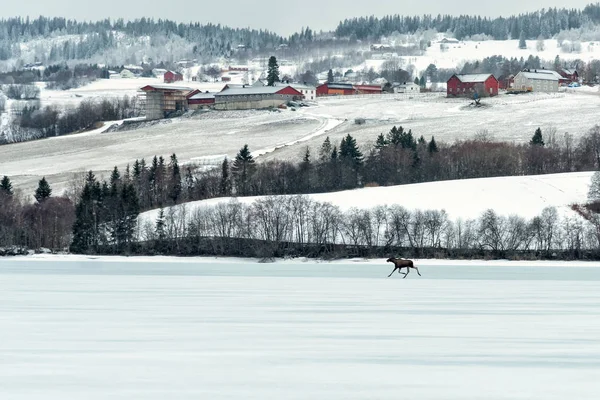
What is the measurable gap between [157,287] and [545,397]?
18.1 m

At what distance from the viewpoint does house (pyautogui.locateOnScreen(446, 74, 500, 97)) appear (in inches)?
5428

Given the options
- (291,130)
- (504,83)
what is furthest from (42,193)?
(504,83)

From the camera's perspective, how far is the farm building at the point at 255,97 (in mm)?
140500

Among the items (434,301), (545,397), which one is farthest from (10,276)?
(545,397)

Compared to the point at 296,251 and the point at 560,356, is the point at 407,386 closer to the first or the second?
the point at 560,356

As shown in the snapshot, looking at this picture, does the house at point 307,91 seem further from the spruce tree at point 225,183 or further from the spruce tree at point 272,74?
the spruce tree at point 225,183

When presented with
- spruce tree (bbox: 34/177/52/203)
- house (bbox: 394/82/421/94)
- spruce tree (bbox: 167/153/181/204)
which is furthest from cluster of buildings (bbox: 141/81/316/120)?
spruce tree (bbox: 34/177/52/203)

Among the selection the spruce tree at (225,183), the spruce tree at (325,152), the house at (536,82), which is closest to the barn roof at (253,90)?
the house at (536,82)

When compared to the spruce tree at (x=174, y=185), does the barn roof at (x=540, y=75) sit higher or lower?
higher

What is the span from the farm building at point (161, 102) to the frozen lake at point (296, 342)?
389 ft

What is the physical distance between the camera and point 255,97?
141125 mm

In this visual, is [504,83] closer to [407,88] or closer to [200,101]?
[407,88]

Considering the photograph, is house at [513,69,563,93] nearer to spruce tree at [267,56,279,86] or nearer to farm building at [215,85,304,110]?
farm building at [215,85,304,110]

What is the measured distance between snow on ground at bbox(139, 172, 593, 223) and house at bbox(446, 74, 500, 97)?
2728 inches
